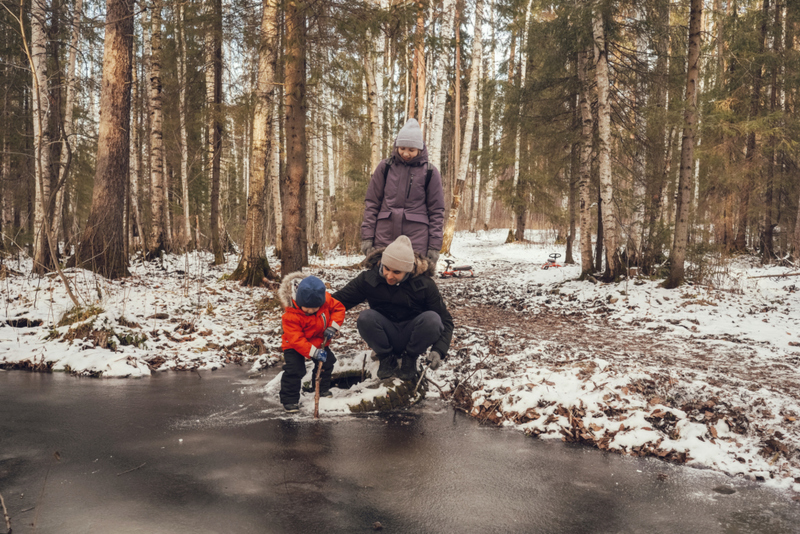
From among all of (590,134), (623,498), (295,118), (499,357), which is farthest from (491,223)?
(623,498)

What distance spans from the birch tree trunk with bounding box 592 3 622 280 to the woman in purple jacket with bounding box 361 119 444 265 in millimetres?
6995

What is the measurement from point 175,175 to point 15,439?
21.2m

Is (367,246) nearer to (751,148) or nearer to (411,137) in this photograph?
(411,137)

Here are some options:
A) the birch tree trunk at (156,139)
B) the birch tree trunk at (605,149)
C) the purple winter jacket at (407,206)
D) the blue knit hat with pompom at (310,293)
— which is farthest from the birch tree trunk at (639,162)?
the birch tree trunk at (156,139)

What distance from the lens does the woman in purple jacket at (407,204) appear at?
5352 millimetres

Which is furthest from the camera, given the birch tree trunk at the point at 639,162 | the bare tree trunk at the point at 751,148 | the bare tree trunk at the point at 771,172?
the bare tree trunk at the point at 751,148

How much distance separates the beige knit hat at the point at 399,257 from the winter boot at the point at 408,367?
93cm

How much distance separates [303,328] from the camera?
14.2ft

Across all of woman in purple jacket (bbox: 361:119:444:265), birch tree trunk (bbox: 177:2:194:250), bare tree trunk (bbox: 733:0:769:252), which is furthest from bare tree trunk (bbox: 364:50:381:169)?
woman in purple jacket (bbox: 361:119:444:265)

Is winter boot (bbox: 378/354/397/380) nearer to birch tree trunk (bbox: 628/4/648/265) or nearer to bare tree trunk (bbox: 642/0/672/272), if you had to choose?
bare tree trunk (bbox: 642/0/672/272)

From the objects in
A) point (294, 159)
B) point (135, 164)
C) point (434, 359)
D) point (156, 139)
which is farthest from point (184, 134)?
point (434, 359)

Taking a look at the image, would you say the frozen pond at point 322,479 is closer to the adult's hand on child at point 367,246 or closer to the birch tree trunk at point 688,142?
the adult's hand on child at point 367,246

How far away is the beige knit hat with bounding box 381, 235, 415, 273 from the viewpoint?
4.45 metres

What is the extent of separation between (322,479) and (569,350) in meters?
4.06
